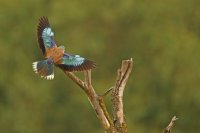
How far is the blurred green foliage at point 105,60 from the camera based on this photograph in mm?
27359

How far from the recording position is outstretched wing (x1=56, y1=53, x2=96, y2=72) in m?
6.89

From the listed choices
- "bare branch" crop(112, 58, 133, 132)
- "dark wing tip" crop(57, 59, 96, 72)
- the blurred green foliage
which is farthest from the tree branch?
the blurred green foliage

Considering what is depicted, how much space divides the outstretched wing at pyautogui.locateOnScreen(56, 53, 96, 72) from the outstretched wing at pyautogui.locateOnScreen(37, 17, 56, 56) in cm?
12

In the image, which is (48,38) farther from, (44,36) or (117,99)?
(117,99)

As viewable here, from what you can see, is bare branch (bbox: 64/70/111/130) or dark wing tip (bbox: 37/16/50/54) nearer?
dark wing tip (bbox: 37/16/50/54)

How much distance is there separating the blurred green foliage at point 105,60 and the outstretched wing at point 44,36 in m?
18.6

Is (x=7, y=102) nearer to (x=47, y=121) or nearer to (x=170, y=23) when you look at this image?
(x=47, y=121)

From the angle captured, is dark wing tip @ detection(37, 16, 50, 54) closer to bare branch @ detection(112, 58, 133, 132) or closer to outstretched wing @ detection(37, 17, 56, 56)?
outstretched wing @ detection(37, 17, 56, 56)

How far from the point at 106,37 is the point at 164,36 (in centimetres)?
142

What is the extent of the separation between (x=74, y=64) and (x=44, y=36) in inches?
12.9

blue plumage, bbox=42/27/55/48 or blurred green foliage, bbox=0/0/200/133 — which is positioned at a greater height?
blurred green foliage, bbox=0/0/200/133

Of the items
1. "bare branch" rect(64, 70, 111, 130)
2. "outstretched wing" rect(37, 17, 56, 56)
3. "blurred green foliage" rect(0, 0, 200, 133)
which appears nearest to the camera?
"outstretched wing" rect(37, 17, 56, 56)

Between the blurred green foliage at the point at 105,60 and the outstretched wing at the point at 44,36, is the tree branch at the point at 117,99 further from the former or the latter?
the blurred green foliage at the point at 105,60

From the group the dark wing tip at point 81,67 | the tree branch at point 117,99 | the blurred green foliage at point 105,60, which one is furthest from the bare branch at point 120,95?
the blurred green foliage at point 105,60
